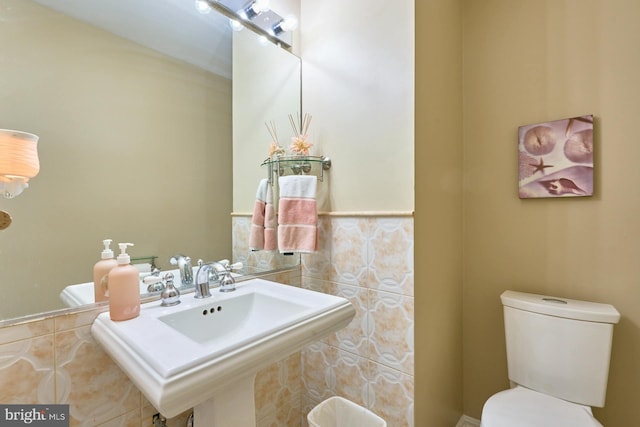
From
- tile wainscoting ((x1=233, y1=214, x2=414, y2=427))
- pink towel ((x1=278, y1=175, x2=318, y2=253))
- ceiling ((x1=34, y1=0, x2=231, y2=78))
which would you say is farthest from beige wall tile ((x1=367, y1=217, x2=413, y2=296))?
ceiling ((x1=34, y1=0, x2=231, y2=78))

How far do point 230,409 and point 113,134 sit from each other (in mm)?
963

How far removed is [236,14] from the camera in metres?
1.32

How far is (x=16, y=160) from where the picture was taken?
718 mm

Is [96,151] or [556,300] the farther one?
[556,300]

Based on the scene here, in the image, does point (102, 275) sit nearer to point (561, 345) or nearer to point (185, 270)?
point (185, 270)

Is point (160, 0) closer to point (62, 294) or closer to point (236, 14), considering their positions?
point (236, 14)

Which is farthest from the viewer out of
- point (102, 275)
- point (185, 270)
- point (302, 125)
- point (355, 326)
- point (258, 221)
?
point (302, 125)

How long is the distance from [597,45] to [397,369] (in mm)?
1670

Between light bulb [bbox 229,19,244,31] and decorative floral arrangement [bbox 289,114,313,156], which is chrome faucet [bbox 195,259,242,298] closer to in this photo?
decorative floral arrangement [bbox 289,114,313,156]

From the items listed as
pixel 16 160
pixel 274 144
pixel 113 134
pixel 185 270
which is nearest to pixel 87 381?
pixel 185 270

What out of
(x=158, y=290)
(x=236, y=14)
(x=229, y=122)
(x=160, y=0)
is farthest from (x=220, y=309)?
(x=236, y=14)

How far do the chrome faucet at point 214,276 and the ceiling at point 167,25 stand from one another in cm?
88

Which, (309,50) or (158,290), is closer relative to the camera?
(158,290)

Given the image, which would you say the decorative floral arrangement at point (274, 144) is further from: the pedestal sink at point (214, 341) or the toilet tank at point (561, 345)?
the toilet tank at point (561, 345)
